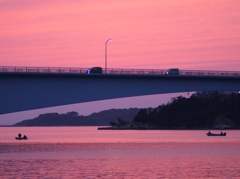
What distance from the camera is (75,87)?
277ft

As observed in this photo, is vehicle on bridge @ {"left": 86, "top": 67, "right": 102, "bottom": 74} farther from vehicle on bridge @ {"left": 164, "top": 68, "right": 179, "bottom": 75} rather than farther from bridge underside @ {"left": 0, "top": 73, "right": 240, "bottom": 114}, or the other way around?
vehicle on bridge @ {"left": 164, "top": 68, "right": 179, "bottom": 75}

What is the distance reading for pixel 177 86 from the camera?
92188 millimetres

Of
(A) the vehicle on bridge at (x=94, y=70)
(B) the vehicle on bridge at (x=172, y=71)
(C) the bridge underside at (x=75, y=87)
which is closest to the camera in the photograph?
(C) the bridge underside at (x=75, y=87)

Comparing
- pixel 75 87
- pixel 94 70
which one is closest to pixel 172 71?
pixel 94 70

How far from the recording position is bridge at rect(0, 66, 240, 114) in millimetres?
80812

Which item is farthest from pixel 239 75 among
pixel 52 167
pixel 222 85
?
pixel 52 167

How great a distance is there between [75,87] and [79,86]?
1.93 feet

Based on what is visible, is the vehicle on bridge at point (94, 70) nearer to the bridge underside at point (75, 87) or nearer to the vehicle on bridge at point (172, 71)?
the bridge underside at point (75, 87)

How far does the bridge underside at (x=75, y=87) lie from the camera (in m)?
80.8

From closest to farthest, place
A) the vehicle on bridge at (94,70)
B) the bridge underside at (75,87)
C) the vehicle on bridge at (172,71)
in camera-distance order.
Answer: the bridge underside at (75,87) < the vehicle on bridge at (94,70) < the vehicle on bridge at (172,71)

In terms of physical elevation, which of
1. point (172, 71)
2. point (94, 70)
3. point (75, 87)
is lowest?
point (75, 87)

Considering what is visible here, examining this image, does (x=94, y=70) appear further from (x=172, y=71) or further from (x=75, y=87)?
(x=172, y=71)

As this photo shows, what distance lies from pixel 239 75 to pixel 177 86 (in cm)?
1048

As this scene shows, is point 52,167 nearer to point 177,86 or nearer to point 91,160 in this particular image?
point 91,160
